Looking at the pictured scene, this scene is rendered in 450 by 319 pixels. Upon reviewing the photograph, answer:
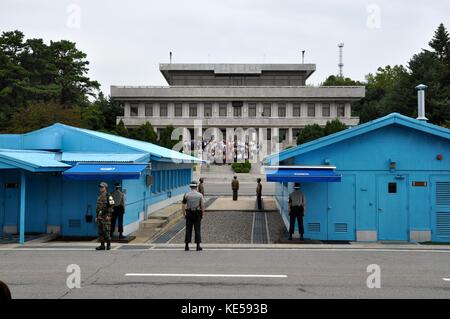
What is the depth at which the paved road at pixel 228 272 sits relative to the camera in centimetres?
823

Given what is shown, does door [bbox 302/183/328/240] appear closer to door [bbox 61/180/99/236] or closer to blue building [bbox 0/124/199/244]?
blue building [bbox 0/124/199/244]

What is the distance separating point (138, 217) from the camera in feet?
60.0

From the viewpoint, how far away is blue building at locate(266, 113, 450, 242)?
15617mm

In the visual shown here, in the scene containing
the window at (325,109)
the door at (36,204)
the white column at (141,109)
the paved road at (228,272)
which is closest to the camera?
the paved road at (228,272)

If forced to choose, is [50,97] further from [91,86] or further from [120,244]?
[120,244]

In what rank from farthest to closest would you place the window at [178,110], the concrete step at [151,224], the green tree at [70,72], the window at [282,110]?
1. the window at [178,110]
2. the window at [282,110]
3. the green tree at [70,72]
4. the concrete step at [151,224]

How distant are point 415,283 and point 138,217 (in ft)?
37.7

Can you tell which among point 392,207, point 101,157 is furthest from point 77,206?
point 392,207

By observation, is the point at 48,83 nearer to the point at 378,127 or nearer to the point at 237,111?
the point at 237,111

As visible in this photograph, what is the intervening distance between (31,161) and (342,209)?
993 centimetres

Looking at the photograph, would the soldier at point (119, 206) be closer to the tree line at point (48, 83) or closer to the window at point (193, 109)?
the tree line at point (48, 83)

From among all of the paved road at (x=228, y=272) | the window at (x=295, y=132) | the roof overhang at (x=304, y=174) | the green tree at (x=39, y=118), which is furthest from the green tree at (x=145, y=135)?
the paved road at (x=228, y=272)
